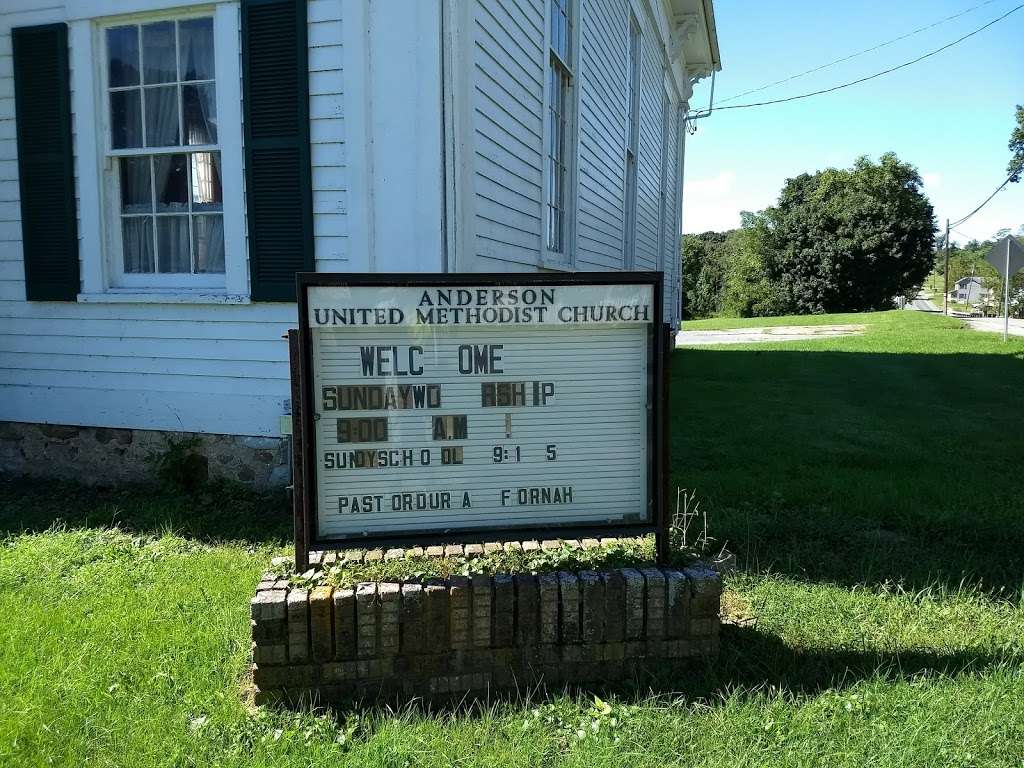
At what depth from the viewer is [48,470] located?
20.3ft

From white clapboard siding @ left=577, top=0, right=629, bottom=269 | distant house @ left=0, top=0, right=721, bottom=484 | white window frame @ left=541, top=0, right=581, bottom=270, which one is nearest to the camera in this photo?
distant house @ left=0, top=0, right=721, bottom=484

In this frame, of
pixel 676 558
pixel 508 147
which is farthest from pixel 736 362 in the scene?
pixel 676 558

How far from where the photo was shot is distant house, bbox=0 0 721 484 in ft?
15.8

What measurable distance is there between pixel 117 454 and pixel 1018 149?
5197 cm

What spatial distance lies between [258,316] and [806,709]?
409 centimetres

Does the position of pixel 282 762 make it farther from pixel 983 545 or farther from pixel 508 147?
pixel 508 147

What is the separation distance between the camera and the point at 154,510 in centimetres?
521

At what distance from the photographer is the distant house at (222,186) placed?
4.83m

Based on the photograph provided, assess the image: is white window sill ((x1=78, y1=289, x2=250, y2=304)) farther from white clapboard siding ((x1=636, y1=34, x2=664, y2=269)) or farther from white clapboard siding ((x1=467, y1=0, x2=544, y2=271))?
white clapboard siding ((x1=636, y1=34, x2=664, y2=269))

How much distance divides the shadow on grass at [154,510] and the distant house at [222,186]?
0.68 feet

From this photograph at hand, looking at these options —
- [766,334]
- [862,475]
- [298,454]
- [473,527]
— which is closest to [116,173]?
[298,454]

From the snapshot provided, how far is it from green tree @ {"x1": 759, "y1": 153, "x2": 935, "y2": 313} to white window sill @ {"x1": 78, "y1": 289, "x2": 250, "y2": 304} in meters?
47.5

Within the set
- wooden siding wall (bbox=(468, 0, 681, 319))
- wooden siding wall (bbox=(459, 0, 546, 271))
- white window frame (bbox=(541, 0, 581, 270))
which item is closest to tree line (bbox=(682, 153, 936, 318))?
wooden siding wall (bbox=(468, 0, 681, 319))

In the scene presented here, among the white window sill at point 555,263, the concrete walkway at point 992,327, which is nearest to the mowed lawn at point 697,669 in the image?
the white window sill at point 555,263
